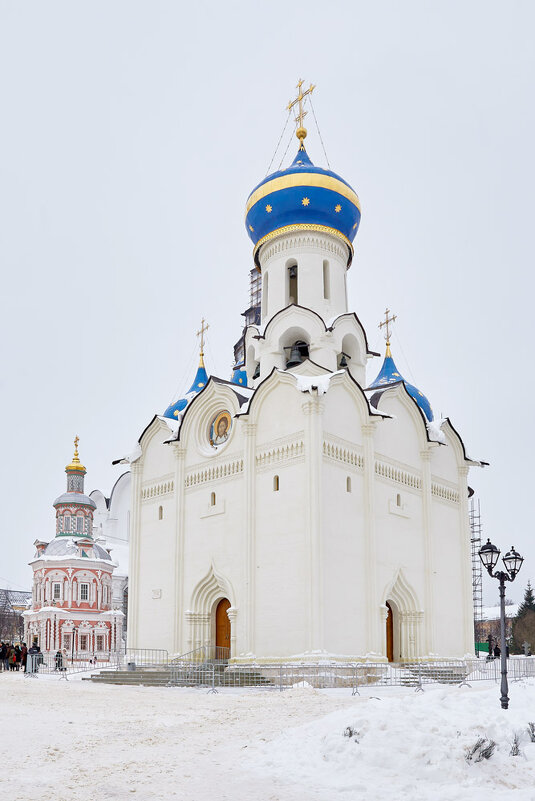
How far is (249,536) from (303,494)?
186 cm

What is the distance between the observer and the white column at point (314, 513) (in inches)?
731

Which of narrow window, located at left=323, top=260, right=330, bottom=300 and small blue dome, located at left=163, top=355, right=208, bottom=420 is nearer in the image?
narrow window, located at left=323, top=260, right=330, bottom=300

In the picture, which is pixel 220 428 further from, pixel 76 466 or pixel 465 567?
pixel 76 466

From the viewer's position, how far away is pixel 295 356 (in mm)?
23547

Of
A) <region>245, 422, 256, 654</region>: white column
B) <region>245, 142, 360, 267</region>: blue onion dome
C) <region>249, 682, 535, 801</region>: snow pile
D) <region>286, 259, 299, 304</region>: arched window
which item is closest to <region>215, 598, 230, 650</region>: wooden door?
<region>245, 422, 256, 654</region>: white column

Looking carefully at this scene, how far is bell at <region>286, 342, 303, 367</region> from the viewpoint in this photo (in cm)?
2330

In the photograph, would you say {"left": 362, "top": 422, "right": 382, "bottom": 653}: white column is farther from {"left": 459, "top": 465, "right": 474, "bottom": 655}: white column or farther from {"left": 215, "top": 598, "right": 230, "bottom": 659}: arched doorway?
{"left": 459, "top": 465, "right": 474, "bottom": 655}: white column

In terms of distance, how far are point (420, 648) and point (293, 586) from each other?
4885mm

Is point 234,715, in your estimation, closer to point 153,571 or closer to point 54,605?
point 153,571

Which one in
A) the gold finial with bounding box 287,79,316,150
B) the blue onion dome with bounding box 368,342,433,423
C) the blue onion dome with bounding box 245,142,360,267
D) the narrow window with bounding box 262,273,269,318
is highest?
the gold finial with bounding box 287,79,316,150

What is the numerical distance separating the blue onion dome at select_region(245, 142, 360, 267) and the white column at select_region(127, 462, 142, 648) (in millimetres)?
8098

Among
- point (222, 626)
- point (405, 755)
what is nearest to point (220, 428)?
point (222, 626)

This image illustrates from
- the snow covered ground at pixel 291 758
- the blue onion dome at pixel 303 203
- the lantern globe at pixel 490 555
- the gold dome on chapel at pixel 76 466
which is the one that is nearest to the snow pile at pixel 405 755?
the snow covered ground at pixel 291 758

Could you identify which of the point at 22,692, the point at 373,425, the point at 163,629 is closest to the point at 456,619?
the point at 373,425
